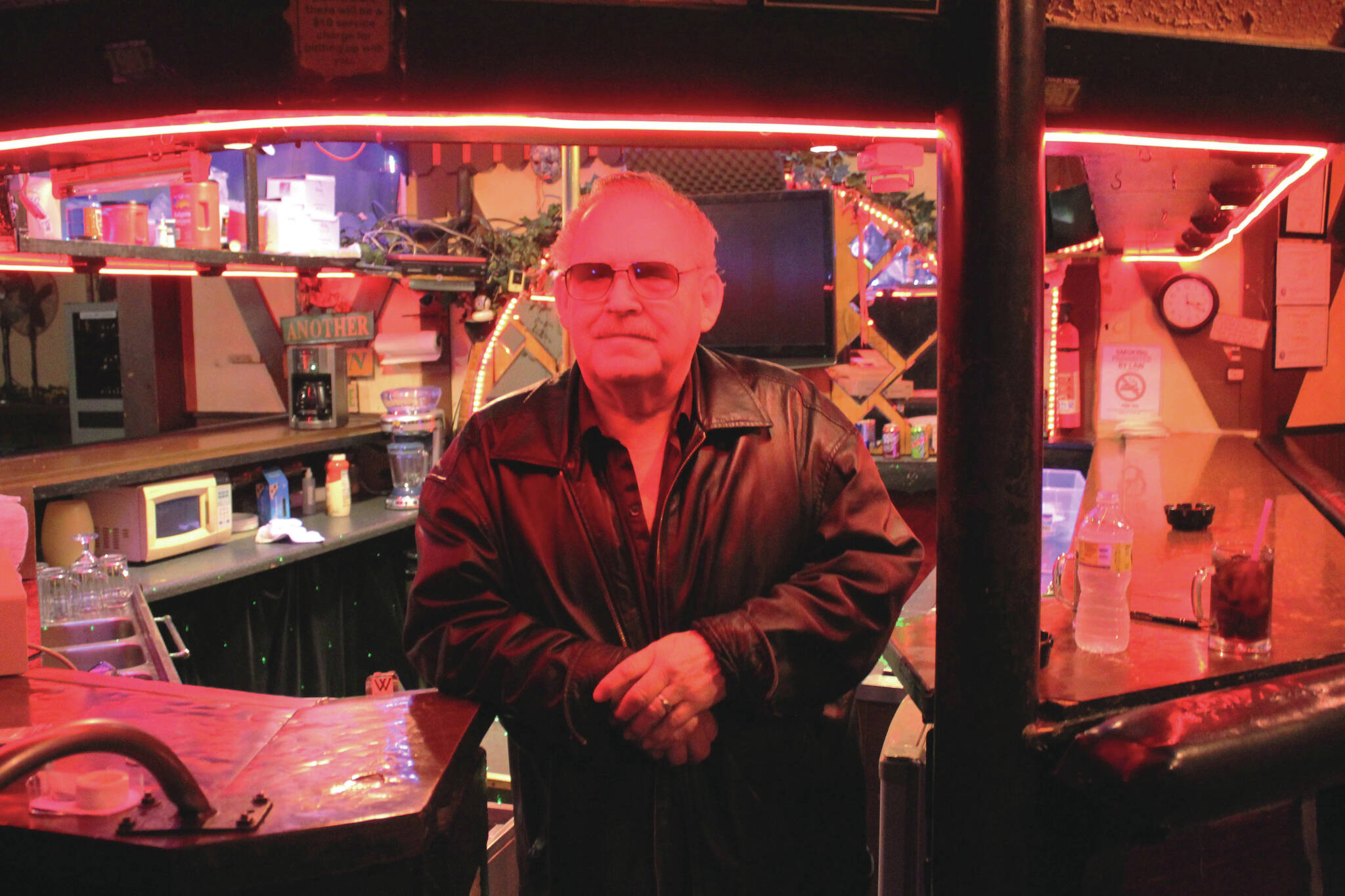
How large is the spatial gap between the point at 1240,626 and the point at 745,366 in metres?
1.09

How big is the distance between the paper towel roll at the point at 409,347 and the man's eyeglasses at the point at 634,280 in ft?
14.6

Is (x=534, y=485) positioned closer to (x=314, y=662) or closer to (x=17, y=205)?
(x=17, y=205)

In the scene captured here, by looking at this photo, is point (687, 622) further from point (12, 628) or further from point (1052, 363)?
point (1052, 363)

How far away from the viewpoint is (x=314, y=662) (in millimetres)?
4750

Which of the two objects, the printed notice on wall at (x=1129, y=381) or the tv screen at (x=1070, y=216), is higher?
the tv screen at (x=1070, y=216)

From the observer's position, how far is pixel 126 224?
4305mm

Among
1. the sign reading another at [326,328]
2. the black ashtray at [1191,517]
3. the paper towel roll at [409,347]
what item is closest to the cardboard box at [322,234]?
the sign reading another at [326,328]

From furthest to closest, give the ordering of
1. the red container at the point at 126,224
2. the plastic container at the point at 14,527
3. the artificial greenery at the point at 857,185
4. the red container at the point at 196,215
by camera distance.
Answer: the artificial greenery at the point at 857,185 → the red container at the point at 196,215 → the red container at the point at 126,224 → the plastic container at the point at 14,527

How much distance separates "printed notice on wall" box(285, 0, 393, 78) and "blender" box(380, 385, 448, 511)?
13.7 ft

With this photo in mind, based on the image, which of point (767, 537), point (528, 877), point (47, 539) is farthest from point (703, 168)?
point (528, 877)

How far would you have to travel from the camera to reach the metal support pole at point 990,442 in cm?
134

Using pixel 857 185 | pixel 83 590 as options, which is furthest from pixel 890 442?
pixel 83 590

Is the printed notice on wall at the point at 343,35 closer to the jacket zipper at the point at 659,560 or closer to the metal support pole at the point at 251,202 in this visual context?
the jacket zipper at the point at 659,560

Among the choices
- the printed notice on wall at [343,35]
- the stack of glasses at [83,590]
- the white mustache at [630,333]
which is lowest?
the stack of glasses at [83,590]
